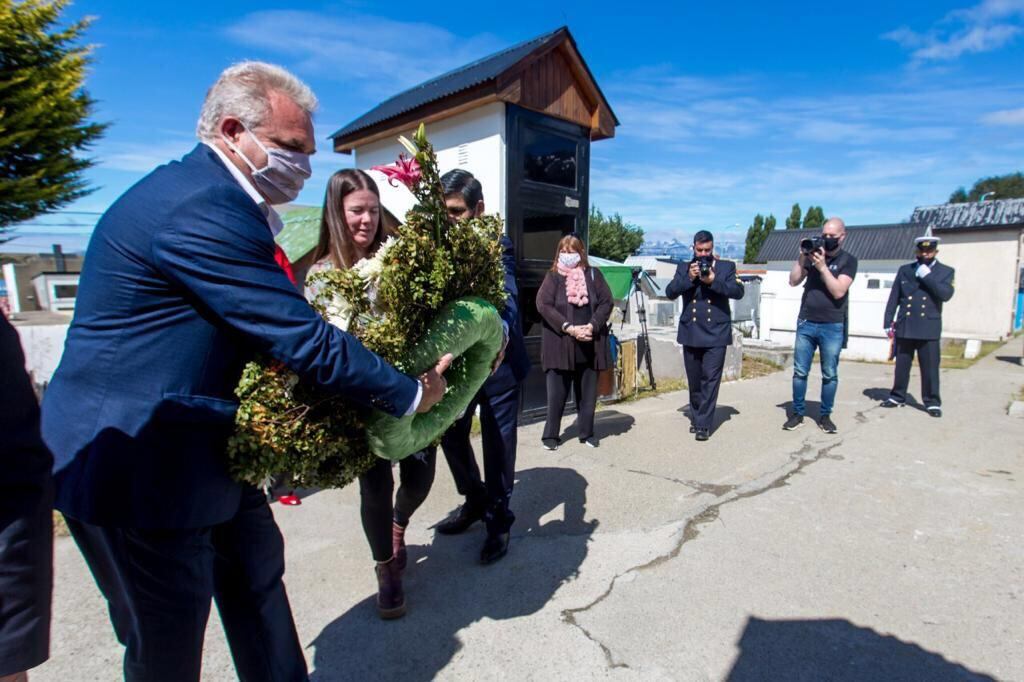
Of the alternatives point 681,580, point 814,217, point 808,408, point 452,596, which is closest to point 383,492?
point 452,596

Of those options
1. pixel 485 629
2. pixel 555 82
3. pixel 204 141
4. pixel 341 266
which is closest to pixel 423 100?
pixel 555 82

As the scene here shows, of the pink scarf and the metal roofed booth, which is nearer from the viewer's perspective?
the pink scarf

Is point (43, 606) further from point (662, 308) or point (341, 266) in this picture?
point (662, 308)

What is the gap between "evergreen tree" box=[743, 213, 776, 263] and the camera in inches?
2103

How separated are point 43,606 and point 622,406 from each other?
6099 mm

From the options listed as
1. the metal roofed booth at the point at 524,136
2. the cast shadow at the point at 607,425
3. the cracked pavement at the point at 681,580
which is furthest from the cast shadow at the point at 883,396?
the metal roofed booth at the point at 524,136

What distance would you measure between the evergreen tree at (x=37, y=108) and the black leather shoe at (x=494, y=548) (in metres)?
10.2

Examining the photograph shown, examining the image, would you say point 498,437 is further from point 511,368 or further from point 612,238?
point 612,238

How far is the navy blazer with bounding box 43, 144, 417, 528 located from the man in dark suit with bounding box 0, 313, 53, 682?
62 mm

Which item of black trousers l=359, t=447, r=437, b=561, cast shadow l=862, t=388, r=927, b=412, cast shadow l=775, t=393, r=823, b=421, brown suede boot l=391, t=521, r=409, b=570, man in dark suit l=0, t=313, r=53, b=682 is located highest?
man in dark suit l=0, t=313, r=53, b=682

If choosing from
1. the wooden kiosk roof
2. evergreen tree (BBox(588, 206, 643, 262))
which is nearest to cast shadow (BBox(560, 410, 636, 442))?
the wooden kiosk roof

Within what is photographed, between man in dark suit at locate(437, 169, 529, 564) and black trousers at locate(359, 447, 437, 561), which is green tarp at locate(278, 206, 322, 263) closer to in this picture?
man in dark suit at locate(437, 169, 529, 564)

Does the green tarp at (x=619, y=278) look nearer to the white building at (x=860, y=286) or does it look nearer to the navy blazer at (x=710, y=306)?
the white building at (x=860, y=286)

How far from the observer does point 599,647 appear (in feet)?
7.77
